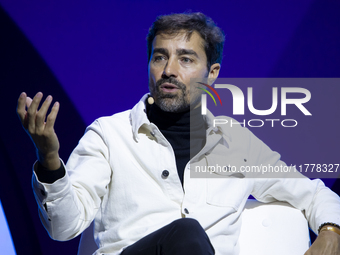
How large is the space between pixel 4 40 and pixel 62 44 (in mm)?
301

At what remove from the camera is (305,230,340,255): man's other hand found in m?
1.39

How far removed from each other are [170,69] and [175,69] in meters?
0.02

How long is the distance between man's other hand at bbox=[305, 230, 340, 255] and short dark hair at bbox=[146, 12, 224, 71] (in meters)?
0.87

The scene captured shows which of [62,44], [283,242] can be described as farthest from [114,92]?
[283,242]

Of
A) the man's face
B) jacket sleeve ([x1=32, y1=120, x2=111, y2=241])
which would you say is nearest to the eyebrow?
the man's face

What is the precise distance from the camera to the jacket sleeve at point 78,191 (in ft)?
3.71

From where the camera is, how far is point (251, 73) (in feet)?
7.39

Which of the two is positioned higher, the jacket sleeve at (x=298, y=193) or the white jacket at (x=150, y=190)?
the white jacket at (x=150, y=190)

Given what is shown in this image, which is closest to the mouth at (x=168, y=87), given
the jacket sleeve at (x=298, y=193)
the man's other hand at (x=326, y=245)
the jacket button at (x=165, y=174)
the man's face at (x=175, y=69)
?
the man's face at (x=175, y=69)

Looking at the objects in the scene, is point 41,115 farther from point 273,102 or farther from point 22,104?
point 273,102

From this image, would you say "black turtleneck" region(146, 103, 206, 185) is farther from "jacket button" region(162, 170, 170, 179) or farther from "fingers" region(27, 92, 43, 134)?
"fingers" region(27, 92, 43, 134)

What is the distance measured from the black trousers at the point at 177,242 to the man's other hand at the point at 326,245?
49cm

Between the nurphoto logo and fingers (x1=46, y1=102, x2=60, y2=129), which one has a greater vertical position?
fingers (x1=46, y1=102, x2=60, y2=129)

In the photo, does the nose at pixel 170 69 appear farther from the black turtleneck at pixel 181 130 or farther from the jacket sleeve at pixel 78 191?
the jacket sleeve at pixel 78 191
